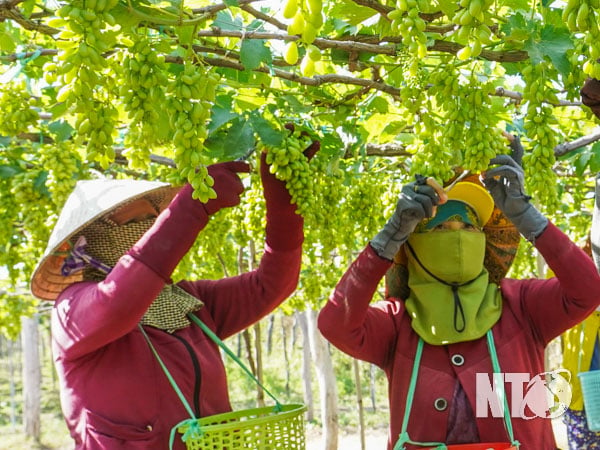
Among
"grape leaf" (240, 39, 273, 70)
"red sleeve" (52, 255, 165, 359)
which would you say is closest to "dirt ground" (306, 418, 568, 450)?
"red sleeve" (52, 255, 165, 359)

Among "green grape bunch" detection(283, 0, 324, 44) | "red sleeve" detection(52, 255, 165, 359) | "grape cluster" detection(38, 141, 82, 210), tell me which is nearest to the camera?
"green grape bunch" detection(283, 0, 324, 44)

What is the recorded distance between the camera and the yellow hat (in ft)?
8.89

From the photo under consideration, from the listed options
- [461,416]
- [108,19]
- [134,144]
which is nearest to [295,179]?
[134,144]

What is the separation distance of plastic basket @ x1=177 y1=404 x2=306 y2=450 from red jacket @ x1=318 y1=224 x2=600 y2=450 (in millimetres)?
376

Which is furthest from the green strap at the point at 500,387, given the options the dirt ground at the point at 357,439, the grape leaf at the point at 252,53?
the dirt ground at the point at 357,439

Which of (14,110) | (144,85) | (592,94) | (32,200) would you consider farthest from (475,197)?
(32,200)

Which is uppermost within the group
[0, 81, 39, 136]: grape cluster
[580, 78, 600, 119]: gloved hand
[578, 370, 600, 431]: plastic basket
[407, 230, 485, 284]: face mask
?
[0, 81, 39, 136]: grape cluster

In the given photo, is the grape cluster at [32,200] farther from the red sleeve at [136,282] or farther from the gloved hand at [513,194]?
the gloved hand at [513,194]

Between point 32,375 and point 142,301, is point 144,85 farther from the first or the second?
point 32,375

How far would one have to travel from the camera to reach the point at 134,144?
1857 mm

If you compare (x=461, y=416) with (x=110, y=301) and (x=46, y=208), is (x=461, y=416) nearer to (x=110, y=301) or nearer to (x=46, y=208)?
(x=110, y=301)

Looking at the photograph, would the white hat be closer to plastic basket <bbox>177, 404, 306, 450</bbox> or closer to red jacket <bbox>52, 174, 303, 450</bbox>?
red jacket <bbox>52, 174, 303, 450</bbox>

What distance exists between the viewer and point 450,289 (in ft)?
8.71

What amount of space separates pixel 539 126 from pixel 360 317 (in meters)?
1.02
